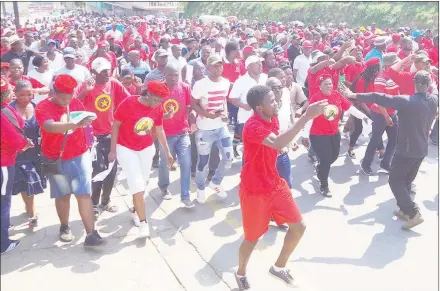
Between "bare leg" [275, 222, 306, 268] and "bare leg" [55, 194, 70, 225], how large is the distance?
2.18 m

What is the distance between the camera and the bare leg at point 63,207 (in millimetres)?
4555

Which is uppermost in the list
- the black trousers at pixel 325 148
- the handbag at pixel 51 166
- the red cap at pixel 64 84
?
the red cap at pixel 64 84

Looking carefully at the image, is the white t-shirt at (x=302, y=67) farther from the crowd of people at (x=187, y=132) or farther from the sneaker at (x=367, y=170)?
the sneaker at (x=367, y=170)

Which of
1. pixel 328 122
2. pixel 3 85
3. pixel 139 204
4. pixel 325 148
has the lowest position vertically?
pixel 139 204

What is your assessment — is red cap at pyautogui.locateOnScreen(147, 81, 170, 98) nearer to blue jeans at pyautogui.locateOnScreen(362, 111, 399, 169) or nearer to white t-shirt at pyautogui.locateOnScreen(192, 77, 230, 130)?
white t-shirt at pyautogui.locateOnScreen(192, 77, 230, 130)

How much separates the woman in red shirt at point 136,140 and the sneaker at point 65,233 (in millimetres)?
709

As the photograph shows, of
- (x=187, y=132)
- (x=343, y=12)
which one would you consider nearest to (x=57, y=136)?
(x=187, y=132)

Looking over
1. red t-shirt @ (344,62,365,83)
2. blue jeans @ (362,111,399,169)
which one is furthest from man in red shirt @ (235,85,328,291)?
red t-shirt @ (344,62,365,83)

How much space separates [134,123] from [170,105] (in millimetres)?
905

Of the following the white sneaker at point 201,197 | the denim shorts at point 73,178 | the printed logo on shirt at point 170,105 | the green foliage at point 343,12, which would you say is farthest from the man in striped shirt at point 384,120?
the green foliage at point 343,12

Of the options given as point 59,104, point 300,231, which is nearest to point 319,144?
point 300,231

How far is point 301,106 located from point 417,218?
2211mm

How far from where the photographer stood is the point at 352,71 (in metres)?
7.75

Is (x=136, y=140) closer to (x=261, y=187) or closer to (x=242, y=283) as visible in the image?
(x=261, y=187)
